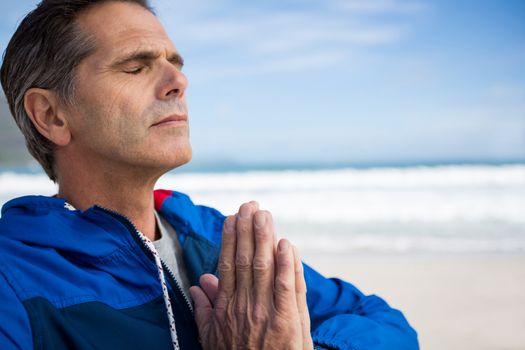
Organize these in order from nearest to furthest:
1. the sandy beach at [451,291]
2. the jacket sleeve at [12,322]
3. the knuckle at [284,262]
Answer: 1. the jacket sleeve at [12,322]
2. the knuckle at [284,262]
3. the sandy beach at [451,291]

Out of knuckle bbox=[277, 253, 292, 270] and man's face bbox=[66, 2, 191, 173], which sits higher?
man's face bbox=[66, 2, 191, 173]

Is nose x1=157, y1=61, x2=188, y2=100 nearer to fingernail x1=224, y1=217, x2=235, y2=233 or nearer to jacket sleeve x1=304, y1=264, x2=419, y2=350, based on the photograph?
fingernail x1=224, y1=217, x2=235, y2=233

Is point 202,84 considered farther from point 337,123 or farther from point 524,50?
point 524,50

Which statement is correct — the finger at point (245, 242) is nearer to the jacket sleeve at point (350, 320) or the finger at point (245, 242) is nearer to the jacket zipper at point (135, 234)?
the jacket zipper at point (135, 234)

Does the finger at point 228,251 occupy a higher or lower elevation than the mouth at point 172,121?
lower

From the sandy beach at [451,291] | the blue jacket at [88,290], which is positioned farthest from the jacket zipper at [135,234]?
the sandy beach at [451,291]

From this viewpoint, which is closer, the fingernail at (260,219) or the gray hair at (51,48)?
the fingernail at (260,219)

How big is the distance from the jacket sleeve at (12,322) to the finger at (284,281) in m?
0.50

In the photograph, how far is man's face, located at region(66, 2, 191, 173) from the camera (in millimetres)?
1422

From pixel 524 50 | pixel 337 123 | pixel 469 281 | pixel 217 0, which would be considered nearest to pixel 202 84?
pixel 217 0

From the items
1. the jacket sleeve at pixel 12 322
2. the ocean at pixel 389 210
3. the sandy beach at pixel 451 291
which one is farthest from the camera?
the ocean at pixel 389 210

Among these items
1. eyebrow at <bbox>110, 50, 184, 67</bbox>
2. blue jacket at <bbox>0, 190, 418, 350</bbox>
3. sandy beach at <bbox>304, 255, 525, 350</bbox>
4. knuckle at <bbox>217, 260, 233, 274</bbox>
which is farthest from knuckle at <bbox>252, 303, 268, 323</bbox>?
sandy beach at <bbox>304, 255, 525, 350</bbox>

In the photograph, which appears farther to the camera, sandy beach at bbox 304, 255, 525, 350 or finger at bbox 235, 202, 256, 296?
sandy beach at bbox 304, 255, 525, 350

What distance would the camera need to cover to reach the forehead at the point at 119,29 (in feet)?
4.80
